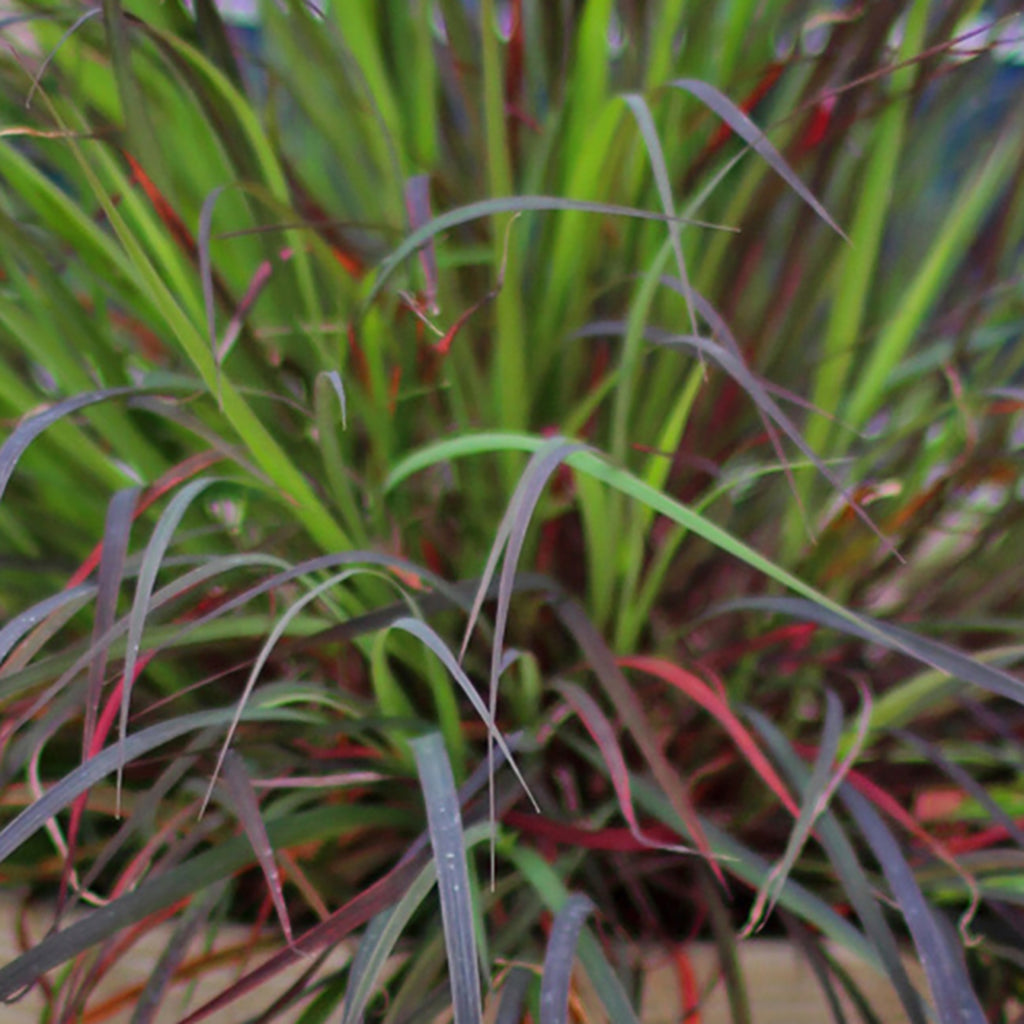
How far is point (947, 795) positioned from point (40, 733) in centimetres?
28

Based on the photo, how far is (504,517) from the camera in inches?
10.8

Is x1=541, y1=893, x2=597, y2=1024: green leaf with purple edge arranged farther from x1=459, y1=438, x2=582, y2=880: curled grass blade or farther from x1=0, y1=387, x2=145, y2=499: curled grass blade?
x1=0, y1=387, x2=145, y2=499: curled grass blade

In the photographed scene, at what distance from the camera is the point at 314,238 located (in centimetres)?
35

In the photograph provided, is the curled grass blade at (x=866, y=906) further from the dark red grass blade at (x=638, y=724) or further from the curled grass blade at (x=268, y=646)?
the curled grass blade at (x=268, y=646)

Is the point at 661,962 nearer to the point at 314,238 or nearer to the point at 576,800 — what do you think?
the point at 576,800

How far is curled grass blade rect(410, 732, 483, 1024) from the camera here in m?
0.22

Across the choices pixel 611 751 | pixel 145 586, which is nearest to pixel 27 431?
pixel 145 586

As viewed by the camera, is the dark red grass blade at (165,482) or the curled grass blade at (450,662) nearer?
the curled grass blade at (450,662)

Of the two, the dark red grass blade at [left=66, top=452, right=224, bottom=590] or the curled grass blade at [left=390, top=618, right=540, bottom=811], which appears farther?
the dark red grass blade at [left=66, top=452, right=224, bottom=590]

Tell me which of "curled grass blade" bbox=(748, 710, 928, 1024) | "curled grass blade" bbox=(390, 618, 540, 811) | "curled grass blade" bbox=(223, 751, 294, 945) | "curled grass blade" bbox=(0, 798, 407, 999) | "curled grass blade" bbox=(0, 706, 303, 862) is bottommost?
"curled grass blade" bbox=(748, 710, 928, 1024)

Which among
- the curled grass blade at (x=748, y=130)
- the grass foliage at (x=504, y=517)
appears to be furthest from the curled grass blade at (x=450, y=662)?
the curled grass blade at (x=748, y=130)

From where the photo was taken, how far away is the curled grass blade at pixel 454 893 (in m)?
0.22

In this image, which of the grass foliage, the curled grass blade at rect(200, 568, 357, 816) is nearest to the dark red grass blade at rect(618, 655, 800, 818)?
the grass foliage

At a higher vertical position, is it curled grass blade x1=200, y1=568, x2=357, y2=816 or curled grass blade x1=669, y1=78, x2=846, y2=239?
curled grass blade x1=669, y1=78, x2=846, y2=239
